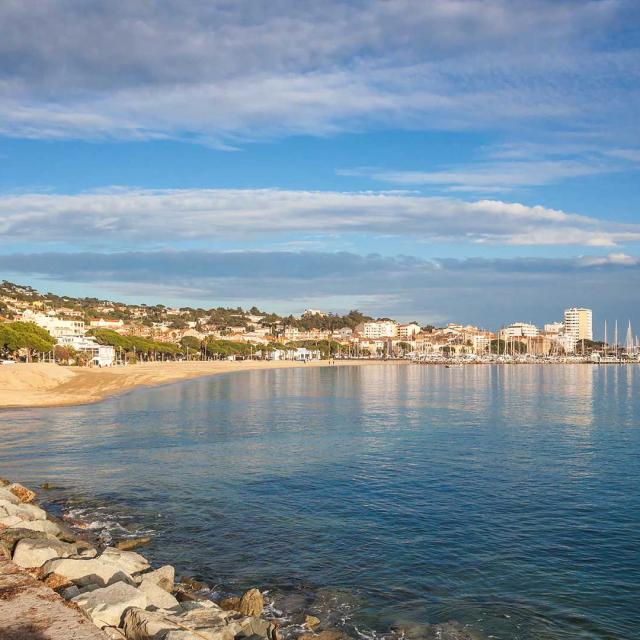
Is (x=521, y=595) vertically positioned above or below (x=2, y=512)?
below

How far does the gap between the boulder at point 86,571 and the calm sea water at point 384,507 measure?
2301 millimetres

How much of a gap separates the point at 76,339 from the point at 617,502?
356 feet

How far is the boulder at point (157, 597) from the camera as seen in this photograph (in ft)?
33.5

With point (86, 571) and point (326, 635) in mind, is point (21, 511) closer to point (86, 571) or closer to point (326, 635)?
point (86, 571)

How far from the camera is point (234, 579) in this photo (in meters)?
13.1

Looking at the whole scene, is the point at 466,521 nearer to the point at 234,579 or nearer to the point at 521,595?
the point at 521,595

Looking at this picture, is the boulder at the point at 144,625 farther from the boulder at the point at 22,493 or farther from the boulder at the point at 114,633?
the boulder at the point at 22,493

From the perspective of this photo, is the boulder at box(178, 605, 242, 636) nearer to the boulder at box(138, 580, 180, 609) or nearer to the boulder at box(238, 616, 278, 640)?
the boulder at box(238, 616, 278, 640)

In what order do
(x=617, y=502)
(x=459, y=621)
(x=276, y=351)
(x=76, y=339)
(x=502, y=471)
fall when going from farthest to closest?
(x=276, y=351) → (x=76, y=339) → (x=502, y=471) → (x=617, y=502) → (x=459, y=621)

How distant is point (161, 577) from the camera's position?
39.0ft

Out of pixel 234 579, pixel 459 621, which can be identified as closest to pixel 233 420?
pixel 234 579

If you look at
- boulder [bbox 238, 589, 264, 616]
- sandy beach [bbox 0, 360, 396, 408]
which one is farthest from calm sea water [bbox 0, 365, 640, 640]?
sandy beach [bbox 0, 360, 396, 408]

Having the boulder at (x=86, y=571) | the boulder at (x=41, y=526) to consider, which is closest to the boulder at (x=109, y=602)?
the boulder at (x=86, y=571)

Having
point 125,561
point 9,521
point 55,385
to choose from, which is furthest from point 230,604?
point 55,385
